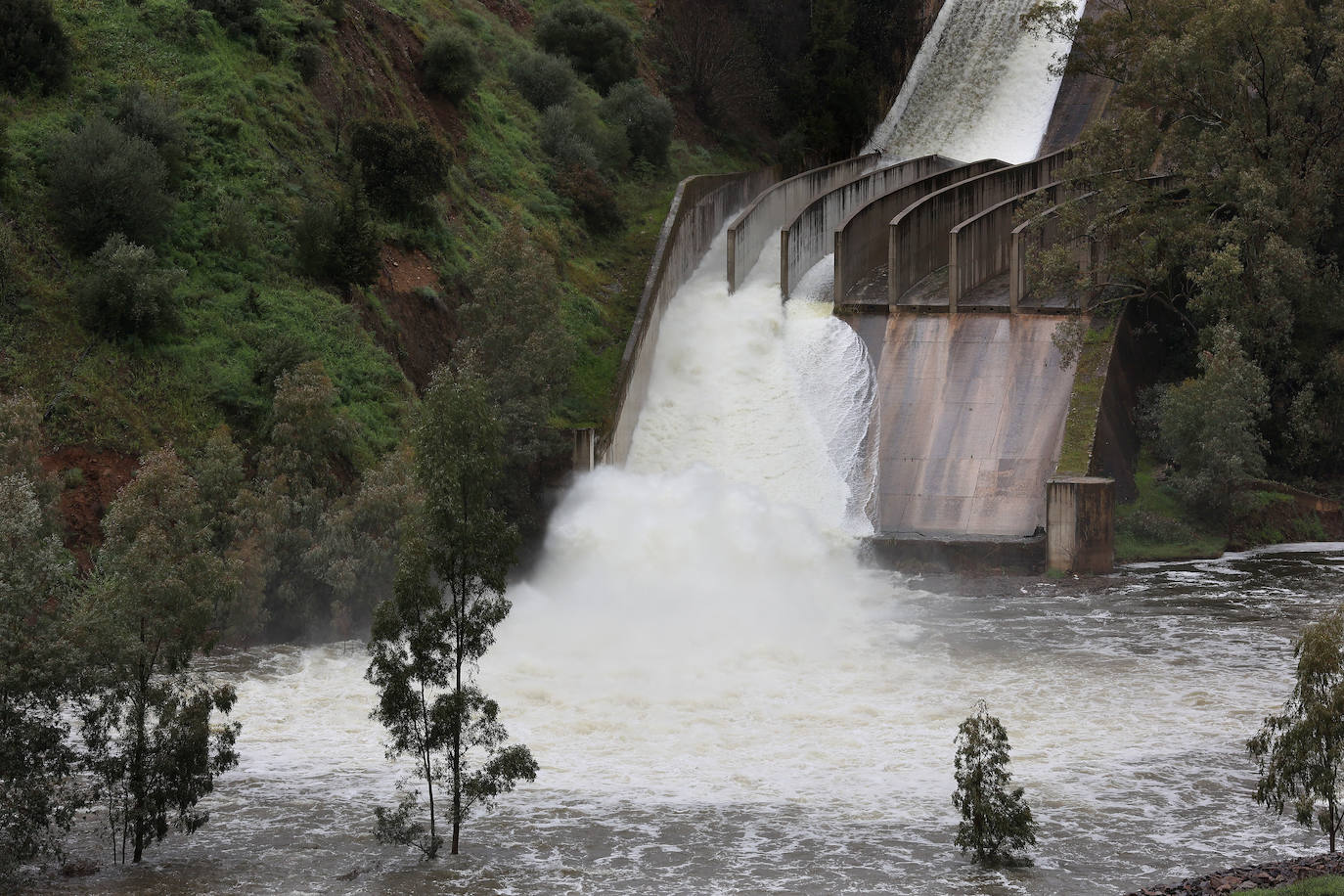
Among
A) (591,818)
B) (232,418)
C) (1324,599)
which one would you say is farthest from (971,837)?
(232,418)

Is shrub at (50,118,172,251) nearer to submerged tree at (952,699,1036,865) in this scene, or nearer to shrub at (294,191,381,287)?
shrub at (294,191,381,287)

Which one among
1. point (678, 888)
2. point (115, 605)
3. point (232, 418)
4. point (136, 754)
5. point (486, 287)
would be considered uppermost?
point (486, 287)

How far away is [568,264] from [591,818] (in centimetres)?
2079

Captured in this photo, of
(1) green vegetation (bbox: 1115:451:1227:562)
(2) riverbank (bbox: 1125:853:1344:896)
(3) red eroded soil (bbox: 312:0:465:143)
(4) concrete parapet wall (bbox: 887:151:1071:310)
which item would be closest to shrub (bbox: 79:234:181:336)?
(3) red eroded soil (bbox: 312:0:465:143)

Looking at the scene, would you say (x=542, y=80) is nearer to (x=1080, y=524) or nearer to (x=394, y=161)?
(x=394, y=161)

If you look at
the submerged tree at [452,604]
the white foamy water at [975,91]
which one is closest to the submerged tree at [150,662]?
the submerged tree at [452,604]

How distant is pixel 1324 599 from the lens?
25.9m

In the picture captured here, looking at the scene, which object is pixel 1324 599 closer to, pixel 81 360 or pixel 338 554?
pixel 338 554

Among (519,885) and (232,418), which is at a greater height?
(232,418)

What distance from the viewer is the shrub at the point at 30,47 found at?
28.0 metres

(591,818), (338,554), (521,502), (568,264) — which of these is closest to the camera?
(591,818)

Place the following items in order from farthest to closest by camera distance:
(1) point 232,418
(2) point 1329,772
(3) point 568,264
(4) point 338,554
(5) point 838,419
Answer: (3) point 568,264 < (5) point 838,419 < (1) point 232,418 < (4) point 338,554 < (2) point 1329,772

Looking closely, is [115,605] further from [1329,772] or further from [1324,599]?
[1324,599]

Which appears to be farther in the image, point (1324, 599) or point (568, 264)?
point (568, 264)
